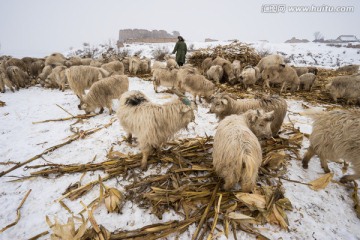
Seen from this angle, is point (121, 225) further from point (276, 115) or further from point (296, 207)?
point (276, 115)

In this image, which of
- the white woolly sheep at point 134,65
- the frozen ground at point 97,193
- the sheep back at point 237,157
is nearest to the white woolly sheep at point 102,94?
the frozen ground at point 97,193

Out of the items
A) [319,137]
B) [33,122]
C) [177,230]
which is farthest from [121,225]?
[33,122]

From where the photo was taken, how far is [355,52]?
83.9ft

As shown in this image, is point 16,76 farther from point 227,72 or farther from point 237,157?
point 237,157

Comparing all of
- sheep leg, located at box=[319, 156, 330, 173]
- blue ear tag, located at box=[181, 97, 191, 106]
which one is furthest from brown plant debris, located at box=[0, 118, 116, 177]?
sheep leg, located at box=[319, 156, 330, 173]

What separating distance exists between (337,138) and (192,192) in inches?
108

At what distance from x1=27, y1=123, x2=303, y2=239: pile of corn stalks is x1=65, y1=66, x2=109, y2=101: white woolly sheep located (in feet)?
14.5

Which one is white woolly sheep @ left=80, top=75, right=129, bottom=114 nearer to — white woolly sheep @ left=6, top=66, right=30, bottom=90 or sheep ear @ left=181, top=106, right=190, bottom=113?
sheep ear @ left=181, top=106, right=190, bottom=113

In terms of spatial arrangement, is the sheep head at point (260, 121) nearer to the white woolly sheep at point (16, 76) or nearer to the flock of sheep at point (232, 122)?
the flock of sheep at point (232, 122)

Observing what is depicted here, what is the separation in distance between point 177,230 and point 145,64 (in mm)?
12557

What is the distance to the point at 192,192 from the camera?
3.04 m

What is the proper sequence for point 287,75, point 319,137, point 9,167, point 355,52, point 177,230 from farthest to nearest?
1. point 355,52
2. point 287,75
3. point 9,167
4. point 319,137
5. point 177,230

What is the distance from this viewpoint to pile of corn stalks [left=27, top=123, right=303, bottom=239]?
2.62 m

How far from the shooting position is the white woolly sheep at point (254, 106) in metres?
4.45
